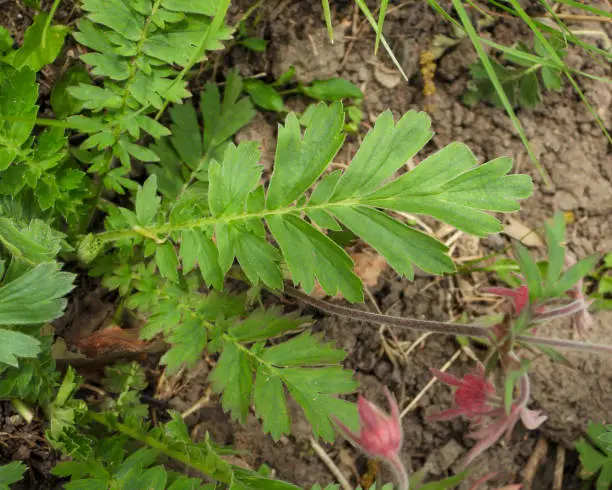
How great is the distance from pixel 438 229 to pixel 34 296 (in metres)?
1.27

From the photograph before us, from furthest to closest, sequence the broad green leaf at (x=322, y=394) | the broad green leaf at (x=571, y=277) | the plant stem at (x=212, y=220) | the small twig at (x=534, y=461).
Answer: the small twig at (x=534, y=461) → the broad green leaf at (x=571, y=277) → the broad green leaf at (x=322, y=394) → the plant stem at (x=212, y=220)

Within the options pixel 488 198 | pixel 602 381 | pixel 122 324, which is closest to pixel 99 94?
pixel 122 324

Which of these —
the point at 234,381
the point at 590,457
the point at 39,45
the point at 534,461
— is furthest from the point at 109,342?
the point at 590,457

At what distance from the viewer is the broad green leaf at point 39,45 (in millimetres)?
1687

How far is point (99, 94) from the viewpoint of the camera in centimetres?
167

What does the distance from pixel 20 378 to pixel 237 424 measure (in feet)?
2.16

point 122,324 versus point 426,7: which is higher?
point 426,7

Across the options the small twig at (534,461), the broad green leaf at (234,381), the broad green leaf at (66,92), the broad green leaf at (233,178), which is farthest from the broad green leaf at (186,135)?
the small twig at (534,461)

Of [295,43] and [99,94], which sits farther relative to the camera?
[295,43]

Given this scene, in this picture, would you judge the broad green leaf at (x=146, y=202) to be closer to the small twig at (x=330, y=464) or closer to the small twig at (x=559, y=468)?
the small twig at (x=330, y=464)

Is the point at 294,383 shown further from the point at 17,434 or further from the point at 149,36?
the point at 149,36

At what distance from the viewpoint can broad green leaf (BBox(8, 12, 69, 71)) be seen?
169 centimetres

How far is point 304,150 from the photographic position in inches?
56.2

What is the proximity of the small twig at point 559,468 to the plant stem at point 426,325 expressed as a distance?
51 cm
